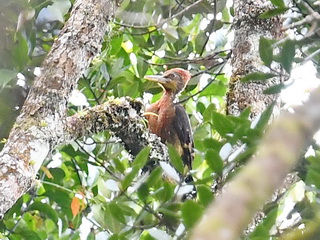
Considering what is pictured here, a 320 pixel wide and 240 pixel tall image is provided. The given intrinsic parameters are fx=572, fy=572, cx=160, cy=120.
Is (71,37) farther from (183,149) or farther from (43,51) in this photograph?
(183,149)

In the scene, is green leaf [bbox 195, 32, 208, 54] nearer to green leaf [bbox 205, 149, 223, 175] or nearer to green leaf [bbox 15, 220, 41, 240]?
green leaf [bbox 15, 220, 41, 240]

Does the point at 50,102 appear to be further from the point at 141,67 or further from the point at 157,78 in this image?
the point at 157,78

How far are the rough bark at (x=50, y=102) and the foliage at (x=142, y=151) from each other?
0.29 ft

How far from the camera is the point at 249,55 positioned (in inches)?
76.7

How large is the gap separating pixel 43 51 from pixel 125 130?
487 mm

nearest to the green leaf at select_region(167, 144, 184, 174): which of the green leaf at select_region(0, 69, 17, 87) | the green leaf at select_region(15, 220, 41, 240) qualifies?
the green leaf at select_region(0, 69, 17, 87)

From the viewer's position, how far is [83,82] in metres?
2.49

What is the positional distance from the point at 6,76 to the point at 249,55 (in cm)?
81

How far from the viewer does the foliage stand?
1144mm

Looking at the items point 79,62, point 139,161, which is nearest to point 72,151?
point 79,62

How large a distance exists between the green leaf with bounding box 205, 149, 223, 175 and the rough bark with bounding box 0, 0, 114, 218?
637mm

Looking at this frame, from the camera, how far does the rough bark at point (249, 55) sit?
1.86 m

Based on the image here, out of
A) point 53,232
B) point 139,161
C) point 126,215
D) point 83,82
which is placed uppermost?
point 83,82

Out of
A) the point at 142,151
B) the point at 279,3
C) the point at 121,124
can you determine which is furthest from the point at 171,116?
the point at 142,151
